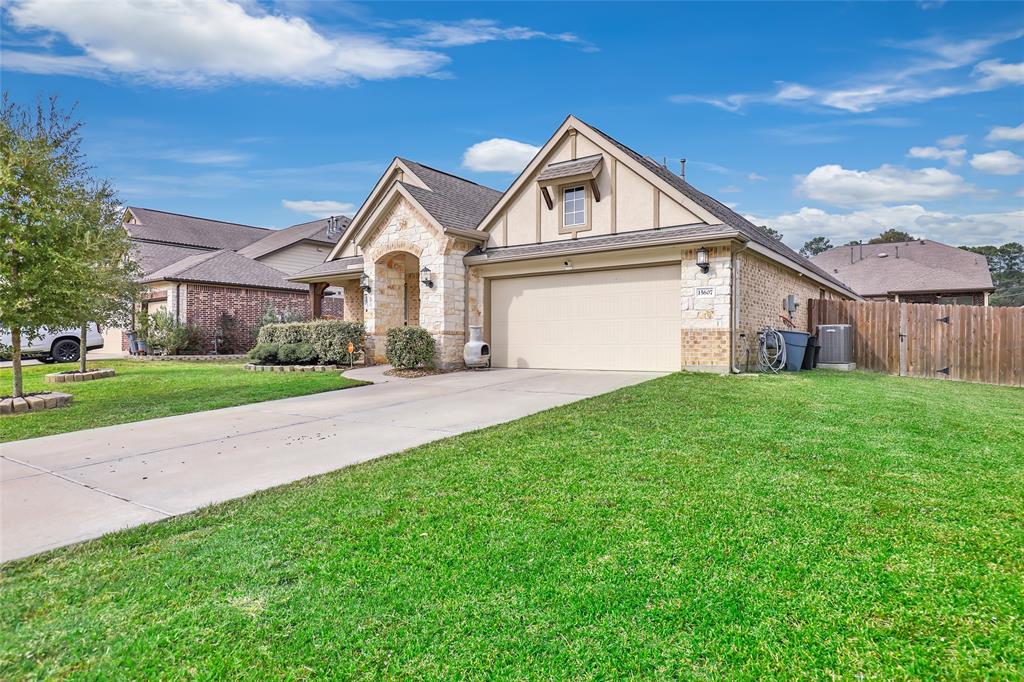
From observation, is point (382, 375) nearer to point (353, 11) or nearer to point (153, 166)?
point (353, 11)

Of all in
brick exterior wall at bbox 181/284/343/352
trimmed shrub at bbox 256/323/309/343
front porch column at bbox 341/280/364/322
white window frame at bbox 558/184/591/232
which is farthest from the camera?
brick exterior wall at bbox 181/284/343/352

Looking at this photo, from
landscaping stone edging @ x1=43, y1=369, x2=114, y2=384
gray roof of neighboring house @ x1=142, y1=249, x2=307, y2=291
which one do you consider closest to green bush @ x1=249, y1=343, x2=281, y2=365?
landscaping stone edging @ x1=43, y1=369, x2=114, y2=384

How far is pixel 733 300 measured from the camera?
10953mm

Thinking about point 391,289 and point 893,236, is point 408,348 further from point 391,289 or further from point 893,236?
point 893,236

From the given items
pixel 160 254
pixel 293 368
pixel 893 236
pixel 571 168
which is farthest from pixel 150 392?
pixel 893 236

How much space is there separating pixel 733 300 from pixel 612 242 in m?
2.94

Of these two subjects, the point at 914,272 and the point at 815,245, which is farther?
the point at 815,245

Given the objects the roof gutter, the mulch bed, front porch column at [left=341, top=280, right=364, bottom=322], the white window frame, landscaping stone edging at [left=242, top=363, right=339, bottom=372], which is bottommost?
the mulch bed

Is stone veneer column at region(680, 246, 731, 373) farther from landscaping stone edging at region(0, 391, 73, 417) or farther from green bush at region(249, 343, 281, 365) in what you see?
landscaping stone edging at region(0, 391, 73, 417)

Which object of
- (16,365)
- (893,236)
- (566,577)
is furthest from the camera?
(893,236)

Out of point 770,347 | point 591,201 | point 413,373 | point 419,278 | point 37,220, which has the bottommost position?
point 413,373

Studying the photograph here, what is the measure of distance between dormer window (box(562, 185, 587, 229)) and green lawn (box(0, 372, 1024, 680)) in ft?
30.0

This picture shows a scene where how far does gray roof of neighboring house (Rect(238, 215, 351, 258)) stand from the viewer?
27203 millimetres

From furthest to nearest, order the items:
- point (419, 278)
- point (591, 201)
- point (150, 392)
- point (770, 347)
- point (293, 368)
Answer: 1. point (419, 278)
2. point (293, 368)
3. point (591, 201)
4. point (770, 347)
5. point (150, 392)
